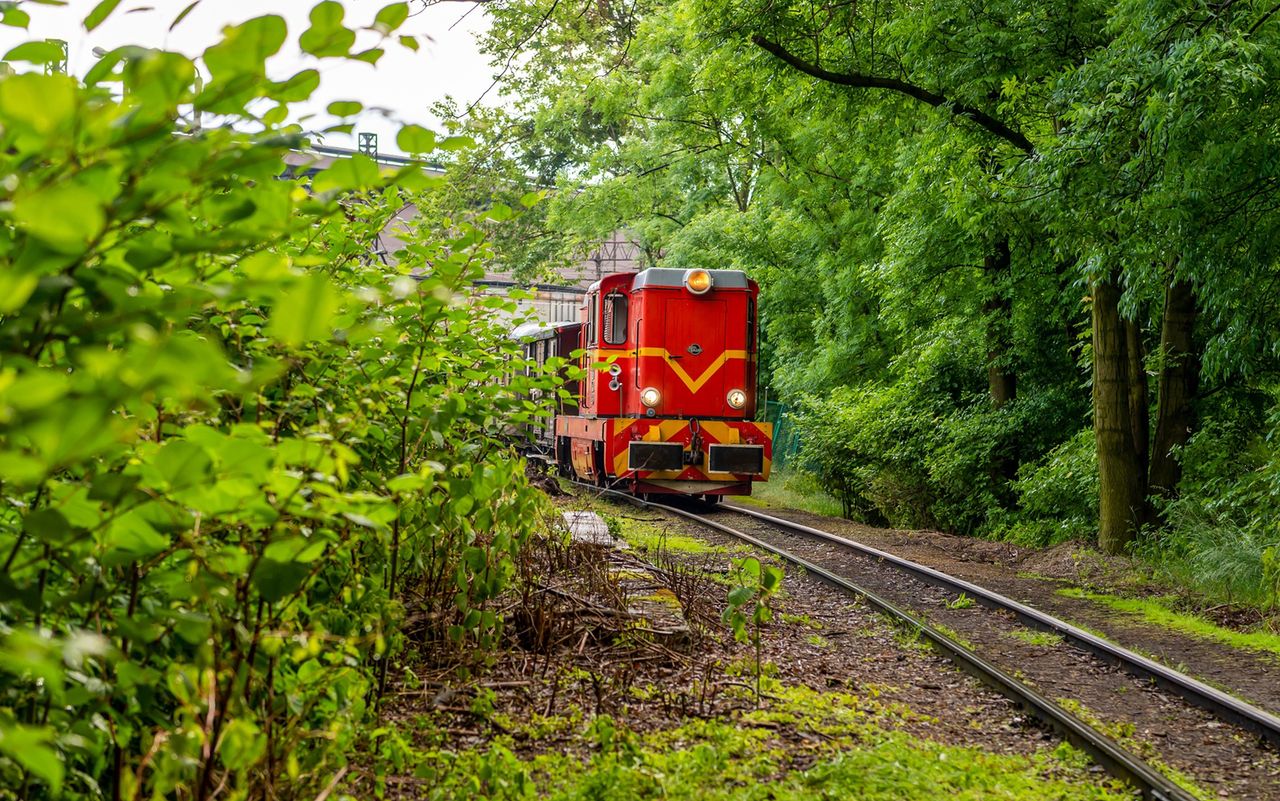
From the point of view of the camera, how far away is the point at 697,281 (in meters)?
15.9

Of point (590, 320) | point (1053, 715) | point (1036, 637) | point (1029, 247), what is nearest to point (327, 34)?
point (1053, 715)

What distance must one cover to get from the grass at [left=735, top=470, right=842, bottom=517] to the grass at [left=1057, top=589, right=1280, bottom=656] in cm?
881

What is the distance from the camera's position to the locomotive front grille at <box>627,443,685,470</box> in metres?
15.5

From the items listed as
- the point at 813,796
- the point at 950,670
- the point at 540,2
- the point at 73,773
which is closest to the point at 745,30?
the point at 540,2

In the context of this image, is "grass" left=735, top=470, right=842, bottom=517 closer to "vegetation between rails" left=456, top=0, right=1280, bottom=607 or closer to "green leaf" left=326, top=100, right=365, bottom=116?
"vegetation between rails" left=456, top=0, right=1280, bottom=607

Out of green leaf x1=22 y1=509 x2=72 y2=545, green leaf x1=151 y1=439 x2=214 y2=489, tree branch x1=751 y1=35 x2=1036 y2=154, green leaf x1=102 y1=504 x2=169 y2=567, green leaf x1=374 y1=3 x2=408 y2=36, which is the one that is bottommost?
green leaf x1=102 y1=504 x2=169 y2=567

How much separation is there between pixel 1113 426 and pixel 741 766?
371 inches

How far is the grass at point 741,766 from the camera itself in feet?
13.0

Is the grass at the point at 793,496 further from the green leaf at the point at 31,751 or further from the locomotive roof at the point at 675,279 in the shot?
the green leaf at the point at 31,751

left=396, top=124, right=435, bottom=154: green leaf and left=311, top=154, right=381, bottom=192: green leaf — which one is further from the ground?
left=396, top=124, right=435, bottom=154: green leaf

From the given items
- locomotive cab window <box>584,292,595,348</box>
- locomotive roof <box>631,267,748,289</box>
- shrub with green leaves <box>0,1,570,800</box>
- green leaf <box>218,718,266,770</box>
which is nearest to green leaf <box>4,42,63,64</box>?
shrub with green leaves <box>0,1,570,800</box>

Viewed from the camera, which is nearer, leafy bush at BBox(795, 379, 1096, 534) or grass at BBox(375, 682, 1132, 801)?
grass at BBox(375, 682, 1132, 801)

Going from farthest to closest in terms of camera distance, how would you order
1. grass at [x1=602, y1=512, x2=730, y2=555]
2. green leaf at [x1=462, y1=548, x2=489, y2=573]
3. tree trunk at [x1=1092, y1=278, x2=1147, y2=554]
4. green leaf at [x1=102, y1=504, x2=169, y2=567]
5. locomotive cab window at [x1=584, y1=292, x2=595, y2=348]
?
locomotive cab window at [x1=584, y1=292, x2=595, y2=348]
tree trunk at [x1=1092, y1=278, x2=1147, y2=554]
grass at [x1=602, y1=512, x2=730, y2=555]
green leaf at [x1=462, y1=548, x2=489, y2=573]
green leaf at [x1=102, y1=504, x2=169, y2=567]

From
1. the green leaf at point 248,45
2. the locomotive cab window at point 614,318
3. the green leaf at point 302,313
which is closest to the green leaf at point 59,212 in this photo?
the green leaf at point 302,313
